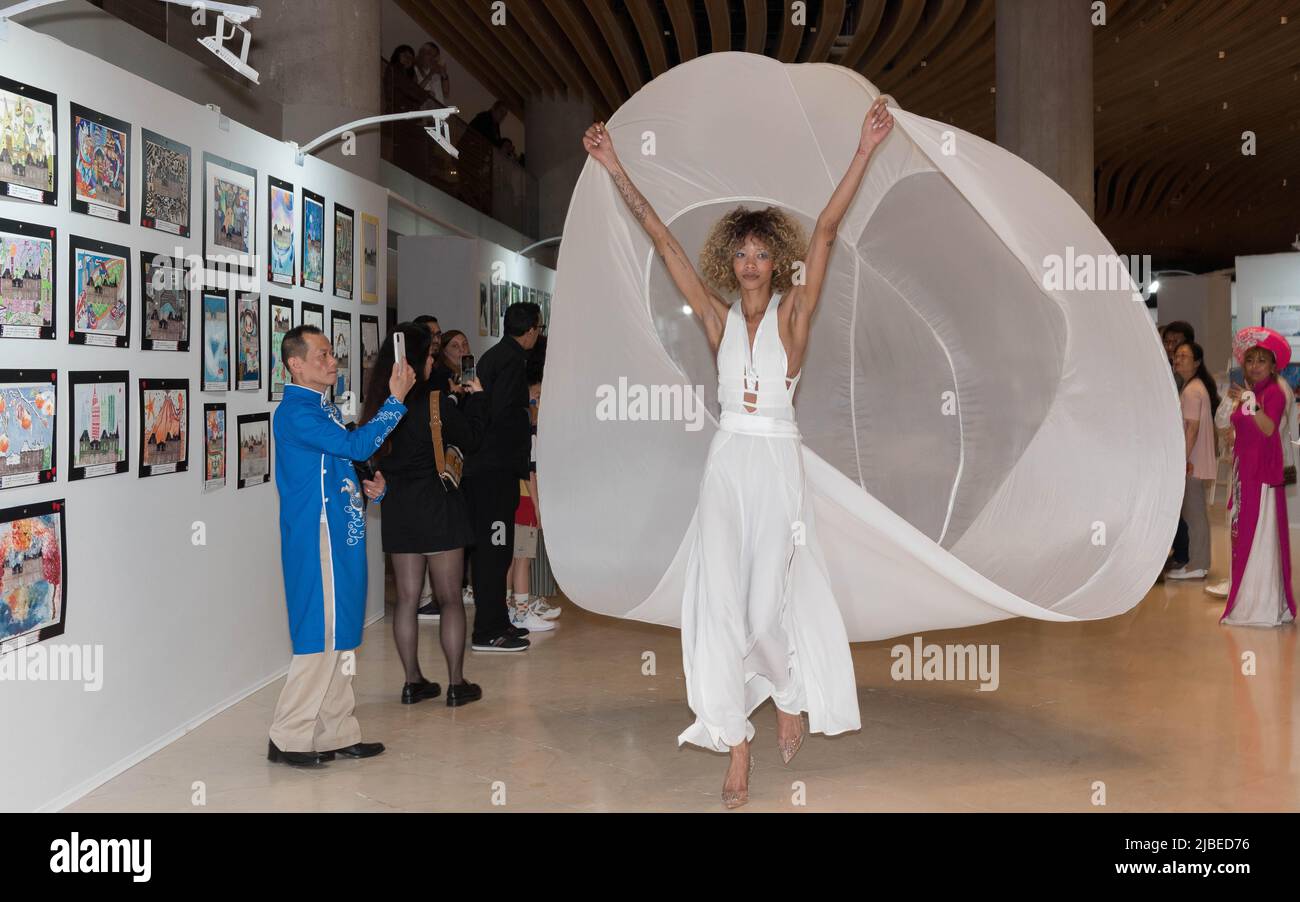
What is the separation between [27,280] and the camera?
3.62 m

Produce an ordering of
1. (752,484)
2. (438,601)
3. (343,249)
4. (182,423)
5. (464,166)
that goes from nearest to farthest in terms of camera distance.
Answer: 1. (752,484)
2. (182,423)
3. (438,601)
4. (343,249)
5. (464,166)

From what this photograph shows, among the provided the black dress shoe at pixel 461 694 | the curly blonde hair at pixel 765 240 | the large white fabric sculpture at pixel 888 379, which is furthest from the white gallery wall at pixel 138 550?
the curly blonde hair at pixel 765 240

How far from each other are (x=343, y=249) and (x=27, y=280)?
294 centimetres

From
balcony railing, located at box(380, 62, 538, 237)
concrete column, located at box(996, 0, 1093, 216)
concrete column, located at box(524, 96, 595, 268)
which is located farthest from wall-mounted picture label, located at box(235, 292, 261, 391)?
concrete column, located at box(524, 96, 595, 268)

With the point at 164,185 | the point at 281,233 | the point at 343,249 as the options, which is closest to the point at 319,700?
the point at 164,185

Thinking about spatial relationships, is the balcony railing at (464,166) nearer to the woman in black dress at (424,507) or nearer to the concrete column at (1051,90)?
the concrete column at (1051,90)

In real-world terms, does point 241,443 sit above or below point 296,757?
above

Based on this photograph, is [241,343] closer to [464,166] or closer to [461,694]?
[461,694]

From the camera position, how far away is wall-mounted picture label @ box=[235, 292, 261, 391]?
5168mm

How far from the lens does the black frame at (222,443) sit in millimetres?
4859

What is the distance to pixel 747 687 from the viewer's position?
4.27 meters

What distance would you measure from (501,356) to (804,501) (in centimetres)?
251

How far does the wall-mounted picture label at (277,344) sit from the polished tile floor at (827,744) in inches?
53.5

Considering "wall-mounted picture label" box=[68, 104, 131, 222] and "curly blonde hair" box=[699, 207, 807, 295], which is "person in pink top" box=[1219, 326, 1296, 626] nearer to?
"curly blonde hair" box=[699, 207, 807, 295]
